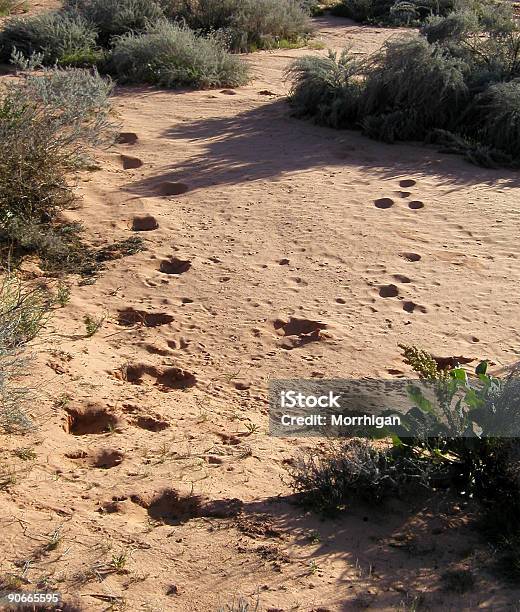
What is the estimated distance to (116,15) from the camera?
11.3 m

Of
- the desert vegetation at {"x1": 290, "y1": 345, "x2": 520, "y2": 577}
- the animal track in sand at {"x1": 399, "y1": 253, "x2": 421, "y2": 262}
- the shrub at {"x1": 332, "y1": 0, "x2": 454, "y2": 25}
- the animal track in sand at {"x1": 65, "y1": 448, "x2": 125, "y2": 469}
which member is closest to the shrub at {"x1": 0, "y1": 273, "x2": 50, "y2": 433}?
the animal track in sand at {"x1": 65, "y1": 448, "x2": 125, "y2": 469}

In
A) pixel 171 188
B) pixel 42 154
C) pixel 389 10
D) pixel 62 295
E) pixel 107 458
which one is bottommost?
pixel 107 458

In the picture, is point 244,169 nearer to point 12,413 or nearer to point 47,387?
point 47,387

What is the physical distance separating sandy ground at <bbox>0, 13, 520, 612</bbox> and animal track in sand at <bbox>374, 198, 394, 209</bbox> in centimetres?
5

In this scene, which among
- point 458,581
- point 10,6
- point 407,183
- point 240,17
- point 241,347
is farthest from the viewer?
point 10,6

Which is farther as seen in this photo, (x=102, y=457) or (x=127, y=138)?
(x=127, y=138)

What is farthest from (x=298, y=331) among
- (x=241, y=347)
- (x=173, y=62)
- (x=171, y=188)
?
(x=173, y=62)

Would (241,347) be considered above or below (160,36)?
below

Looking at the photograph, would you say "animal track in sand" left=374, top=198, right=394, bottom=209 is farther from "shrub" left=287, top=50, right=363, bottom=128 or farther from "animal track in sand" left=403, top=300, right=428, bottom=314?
"shrub" left=287, top=50, right=363, bottom=128

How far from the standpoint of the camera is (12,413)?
404 cm

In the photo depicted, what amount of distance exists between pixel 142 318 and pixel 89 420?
3.66ft

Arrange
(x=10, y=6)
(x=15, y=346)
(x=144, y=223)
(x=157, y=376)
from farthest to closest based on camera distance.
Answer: (x=10, y=6)
(x=144, y=223)
(x=157, y=376)
(x=15, y=346)

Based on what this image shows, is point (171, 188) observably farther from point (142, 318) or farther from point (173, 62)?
point (173, 62)

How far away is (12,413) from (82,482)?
0.45 m
